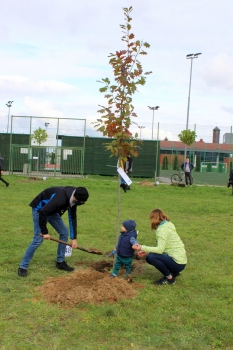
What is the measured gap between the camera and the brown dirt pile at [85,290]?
15.1 ft

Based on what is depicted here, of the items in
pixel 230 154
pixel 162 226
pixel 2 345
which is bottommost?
pixel 2 345

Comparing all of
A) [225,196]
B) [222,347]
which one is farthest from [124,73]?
[225,196]

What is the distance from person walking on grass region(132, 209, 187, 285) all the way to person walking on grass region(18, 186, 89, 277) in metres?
1.00

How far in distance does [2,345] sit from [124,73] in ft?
11.8

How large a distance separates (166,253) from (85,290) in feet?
4.07

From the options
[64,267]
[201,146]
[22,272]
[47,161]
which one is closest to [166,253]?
[64,267]

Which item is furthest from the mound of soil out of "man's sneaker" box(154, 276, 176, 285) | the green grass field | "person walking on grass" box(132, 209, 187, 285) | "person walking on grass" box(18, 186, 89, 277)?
"person walking on grass" box(18, 186, 89, 277)

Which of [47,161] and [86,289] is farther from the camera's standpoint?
[47,161]

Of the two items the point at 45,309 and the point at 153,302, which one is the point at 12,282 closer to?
the point at 45,309

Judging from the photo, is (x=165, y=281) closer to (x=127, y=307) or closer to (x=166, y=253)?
(x=166, y=253)

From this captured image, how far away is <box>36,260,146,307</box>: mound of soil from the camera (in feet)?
15.1

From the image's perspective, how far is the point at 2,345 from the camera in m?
3.55

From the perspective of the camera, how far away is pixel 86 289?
477cm

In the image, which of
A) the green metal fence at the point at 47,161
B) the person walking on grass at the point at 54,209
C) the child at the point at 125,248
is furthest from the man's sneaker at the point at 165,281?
the green metal fence at the point at 47,161
